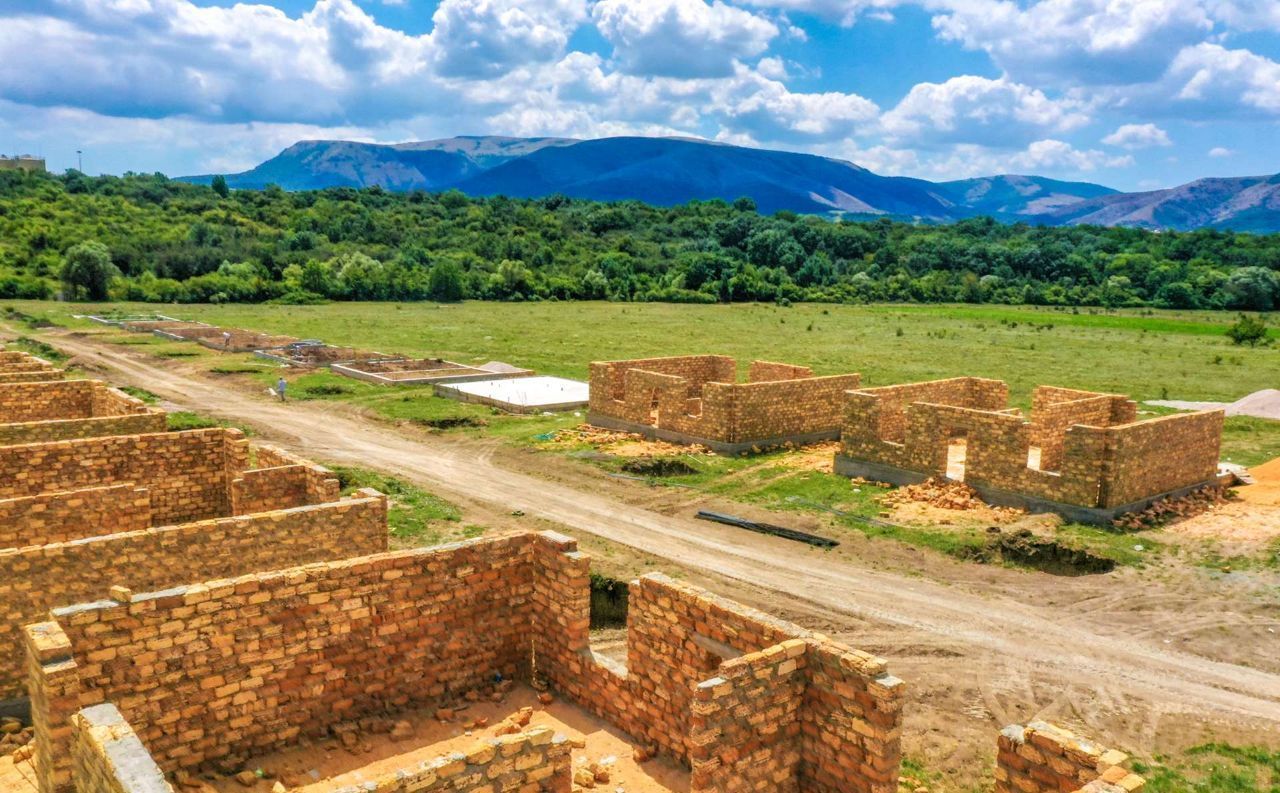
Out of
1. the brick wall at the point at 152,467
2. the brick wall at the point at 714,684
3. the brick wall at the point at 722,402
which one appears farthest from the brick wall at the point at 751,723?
the brick wall at the point at 722,402

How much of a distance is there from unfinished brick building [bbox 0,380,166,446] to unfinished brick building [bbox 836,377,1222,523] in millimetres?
13660

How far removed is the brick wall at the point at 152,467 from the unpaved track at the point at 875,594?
19.8ft

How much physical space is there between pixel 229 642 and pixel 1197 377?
128 ft

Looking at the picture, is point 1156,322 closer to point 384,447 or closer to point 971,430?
point 971,430

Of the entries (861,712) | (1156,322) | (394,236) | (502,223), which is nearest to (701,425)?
(861,712)

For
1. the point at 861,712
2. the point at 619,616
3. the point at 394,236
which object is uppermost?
the point at 394,236

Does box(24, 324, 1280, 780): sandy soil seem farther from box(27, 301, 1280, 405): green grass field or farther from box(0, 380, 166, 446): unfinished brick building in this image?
box(27, 301, 1280, 405): green grass field

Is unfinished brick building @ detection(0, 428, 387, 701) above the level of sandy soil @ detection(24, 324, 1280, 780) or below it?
above

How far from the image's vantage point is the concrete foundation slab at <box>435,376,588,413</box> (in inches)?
1105

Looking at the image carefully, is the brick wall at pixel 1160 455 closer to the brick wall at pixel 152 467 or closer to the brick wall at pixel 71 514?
the brick wall at pixel 152 467

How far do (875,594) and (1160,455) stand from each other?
297 inches

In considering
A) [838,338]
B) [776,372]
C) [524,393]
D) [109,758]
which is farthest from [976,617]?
[838,338]

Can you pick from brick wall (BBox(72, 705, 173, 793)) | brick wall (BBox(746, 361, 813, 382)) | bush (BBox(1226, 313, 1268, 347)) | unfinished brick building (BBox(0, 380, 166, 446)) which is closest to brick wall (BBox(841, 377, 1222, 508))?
brick wall (BBox(746, 361, 813, 382))

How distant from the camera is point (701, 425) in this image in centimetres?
2277
